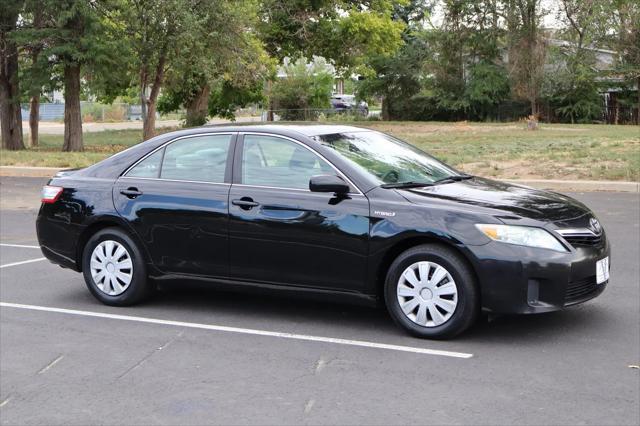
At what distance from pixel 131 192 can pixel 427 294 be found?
8.81 feet

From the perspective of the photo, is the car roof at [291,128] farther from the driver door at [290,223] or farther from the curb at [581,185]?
the curb at [581,185]

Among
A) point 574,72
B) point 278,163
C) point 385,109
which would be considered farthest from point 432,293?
point 385,109

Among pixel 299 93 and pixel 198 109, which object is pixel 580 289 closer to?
pixel 198 109

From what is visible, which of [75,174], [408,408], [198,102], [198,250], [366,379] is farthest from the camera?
[198,102]

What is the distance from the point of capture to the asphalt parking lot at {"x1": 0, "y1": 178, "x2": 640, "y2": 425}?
485 cm

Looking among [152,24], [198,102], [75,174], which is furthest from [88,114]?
[75,174]

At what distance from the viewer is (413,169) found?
6.93 metres

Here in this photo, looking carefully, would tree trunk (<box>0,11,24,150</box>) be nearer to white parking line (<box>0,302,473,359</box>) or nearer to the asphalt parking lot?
the asphalt parking lot

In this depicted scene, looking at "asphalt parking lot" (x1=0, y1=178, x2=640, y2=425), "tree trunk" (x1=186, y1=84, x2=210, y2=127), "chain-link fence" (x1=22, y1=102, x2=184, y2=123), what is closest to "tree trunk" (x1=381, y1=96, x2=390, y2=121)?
"tree trunk" (x1=186, y1=84, x2=210, y2=127)

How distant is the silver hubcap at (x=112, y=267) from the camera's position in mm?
7238

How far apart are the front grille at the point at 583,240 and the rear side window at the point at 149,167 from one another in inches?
132

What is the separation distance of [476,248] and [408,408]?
148cm

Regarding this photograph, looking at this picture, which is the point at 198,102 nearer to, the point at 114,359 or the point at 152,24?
the point at 152,24

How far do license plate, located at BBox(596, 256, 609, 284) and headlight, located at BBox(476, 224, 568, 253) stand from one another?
1.38 feet
